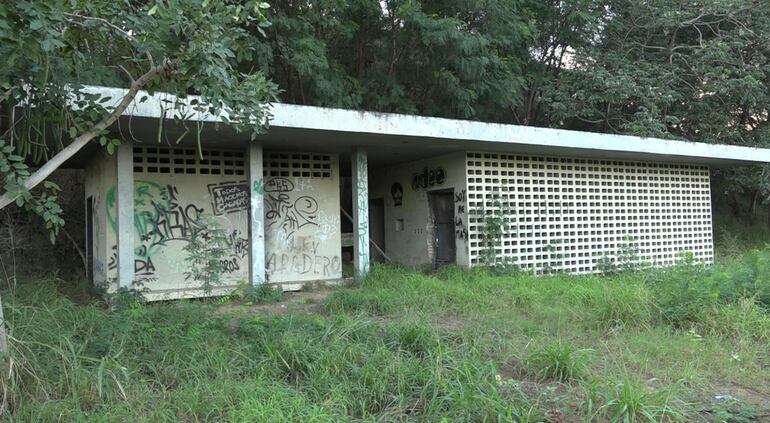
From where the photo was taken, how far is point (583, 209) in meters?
11.4

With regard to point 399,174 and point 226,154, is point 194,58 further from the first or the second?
point 399,174

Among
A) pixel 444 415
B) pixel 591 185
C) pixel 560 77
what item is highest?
pixel 560 77

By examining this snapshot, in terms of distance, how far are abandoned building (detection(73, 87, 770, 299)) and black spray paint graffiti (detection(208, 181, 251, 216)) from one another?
0.7 inches

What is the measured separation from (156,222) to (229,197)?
1160 mm

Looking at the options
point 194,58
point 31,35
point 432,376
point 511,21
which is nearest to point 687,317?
point 432,376

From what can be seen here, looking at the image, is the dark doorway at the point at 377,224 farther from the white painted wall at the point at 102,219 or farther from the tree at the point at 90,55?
the tree at the point at 90,55

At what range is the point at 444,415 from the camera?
3.78 metres

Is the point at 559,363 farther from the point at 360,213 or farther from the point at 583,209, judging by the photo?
the point at 583,209

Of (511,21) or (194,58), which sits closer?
(194,58)

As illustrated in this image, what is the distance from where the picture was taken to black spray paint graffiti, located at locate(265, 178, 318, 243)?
31.3 feet

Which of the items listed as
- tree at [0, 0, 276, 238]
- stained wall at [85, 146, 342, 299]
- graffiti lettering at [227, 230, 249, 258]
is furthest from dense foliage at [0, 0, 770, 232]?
graffiti lettering at [227, 230, 249, 258]

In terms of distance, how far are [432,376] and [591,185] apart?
8241 millimetres

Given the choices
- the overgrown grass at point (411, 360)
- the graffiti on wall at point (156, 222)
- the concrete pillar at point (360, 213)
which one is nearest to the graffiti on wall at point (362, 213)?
the concrete pillar at point (360, 213)

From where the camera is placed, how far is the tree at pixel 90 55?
357cm
